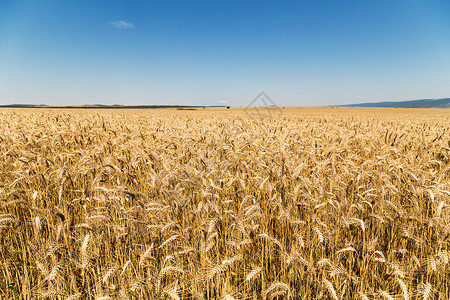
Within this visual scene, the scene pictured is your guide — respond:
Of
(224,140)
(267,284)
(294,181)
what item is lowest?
(267,284)

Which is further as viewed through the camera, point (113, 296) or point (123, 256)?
point (123, 256)

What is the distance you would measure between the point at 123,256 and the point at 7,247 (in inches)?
43.3

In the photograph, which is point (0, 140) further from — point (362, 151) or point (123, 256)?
point (362, 151)

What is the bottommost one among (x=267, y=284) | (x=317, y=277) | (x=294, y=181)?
(x=267, y=284)

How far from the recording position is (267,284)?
75.5 inches

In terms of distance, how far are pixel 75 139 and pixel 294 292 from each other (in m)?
5.48

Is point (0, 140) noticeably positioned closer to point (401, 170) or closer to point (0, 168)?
point (0, 168)

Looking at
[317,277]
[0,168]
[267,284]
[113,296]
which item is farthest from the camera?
[0,168]

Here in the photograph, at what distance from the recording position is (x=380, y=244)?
2281mm

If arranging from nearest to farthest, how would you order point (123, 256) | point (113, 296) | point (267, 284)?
point (113, 296) → point (267, 284) → point (123, 256)

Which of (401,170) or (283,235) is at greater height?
(401,170)

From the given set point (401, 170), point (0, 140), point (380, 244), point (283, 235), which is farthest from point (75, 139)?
point (401, 170)

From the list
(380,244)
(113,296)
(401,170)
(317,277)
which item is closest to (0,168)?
(113,296)

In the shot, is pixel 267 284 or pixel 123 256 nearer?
pixel 267 284
